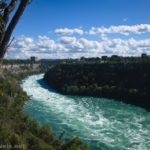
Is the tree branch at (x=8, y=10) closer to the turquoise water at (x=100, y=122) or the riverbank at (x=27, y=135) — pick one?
the riverbank at (x=27, y=135)

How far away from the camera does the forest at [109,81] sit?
6875 cm

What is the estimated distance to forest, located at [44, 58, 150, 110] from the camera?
68750mm

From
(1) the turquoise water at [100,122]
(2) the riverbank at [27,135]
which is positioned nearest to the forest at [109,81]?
(1) the turquoise water at [100,122]

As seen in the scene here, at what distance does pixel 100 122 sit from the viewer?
43656mm

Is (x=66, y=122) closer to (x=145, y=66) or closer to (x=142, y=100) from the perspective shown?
(x=142, y=100)

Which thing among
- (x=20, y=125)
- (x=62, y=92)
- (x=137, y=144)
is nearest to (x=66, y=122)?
(x=20, y=125)

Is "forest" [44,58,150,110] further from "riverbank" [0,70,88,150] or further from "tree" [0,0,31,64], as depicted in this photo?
"tree" [0,0,31,64]

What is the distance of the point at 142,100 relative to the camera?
65250mm

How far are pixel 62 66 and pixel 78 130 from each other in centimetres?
6150

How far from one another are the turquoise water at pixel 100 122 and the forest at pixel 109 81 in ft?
27.0

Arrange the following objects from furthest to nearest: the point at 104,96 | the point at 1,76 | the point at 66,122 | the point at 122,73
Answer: the point at 122,73 → the point at 104,96 → the point at 66,122 → the point at 1,76

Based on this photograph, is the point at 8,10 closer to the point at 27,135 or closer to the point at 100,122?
the point at 27,135

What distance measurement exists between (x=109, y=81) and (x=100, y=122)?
36.5 meters

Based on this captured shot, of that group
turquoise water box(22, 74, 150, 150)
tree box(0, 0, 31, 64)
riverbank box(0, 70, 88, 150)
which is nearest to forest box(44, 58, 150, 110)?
turquoise water box(22, 74, 150, 150)
